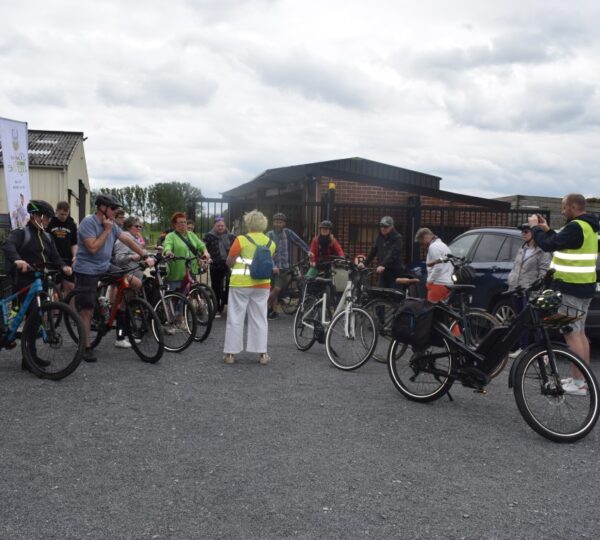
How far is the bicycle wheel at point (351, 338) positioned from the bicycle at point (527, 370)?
120cm

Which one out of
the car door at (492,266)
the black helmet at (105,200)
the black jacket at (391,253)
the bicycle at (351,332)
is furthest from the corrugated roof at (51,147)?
the bicycle at (351,332)

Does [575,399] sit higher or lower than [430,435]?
higher

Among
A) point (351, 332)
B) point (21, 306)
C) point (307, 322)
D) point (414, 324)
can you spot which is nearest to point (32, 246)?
point (21, 306)

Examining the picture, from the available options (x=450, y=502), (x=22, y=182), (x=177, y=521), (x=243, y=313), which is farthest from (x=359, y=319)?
(x=22, y=182)

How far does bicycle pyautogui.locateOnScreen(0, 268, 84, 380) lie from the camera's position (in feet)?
21.5

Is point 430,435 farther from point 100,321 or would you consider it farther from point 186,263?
point 186,263

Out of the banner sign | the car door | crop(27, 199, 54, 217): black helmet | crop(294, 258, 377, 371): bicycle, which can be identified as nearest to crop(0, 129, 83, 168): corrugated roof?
the banner sign

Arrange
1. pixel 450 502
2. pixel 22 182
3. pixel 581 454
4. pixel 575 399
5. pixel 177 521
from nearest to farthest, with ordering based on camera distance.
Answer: pixel 177 521 < pixel 450 502 < pixel 581 454 < pixel 575 399 < pixel 22 182

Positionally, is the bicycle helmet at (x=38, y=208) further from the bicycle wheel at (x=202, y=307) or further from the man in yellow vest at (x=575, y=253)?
the man in yellow vest at (x=575, y=253)

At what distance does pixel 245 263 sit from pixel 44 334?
2.31m

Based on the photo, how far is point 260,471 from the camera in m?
4.18

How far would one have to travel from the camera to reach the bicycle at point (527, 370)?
16.4ft

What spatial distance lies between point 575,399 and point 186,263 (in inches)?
229

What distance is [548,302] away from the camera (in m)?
5.31
